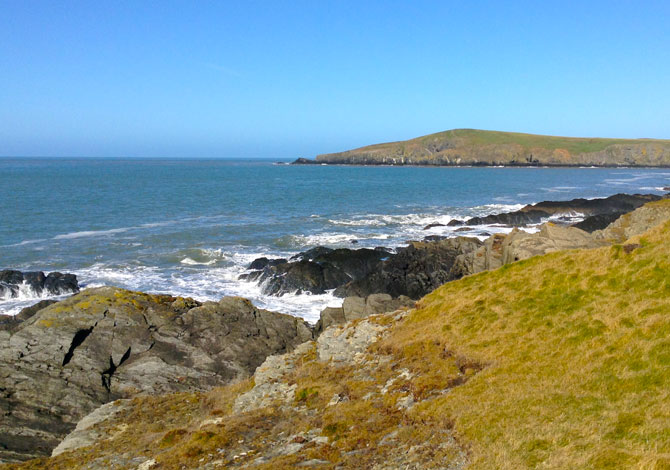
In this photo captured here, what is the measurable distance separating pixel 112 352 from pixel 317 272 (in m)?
21.3

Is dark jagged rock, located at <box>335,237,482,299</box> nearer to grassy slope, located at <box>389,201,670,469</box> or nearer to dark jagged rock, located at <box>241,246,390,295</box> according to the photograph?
dark jagged rock, located at <box>241,246,390,295</box>

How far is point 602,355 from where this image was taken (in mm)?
14219

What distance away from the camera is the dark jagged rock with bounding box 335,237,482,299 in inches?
1607

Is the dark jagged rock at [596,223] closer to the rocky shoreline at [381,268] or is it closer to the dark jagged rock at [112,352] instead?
the rocky shoreline at [381,268]

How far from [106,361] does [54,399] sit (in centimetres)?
323

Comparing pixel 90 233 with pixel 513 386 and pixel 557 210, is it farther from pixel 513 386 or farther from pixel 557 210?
pixel 557 210

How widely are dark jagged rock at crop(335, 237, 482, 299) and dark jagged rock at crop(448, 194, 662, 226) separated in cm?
2423

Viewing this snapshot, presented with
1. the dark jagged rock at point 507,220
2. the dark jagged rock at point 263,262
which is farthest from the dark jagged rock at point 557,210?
the dark jagged rock at point 263,262

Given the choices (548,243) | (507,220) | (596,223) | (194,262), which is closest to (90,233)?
(194,262)

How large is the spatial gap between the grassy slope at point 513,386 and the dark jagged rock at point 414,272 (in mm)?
17912

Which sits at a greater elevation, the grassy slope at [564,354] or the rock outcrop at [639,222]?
the rock outcrop at [639,222]

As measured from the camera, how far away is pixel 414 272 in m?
43.4

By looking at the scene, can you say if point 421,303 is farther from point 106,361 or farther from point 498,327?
point 106,361

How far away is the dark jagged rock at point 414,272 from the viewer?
4081 cm
